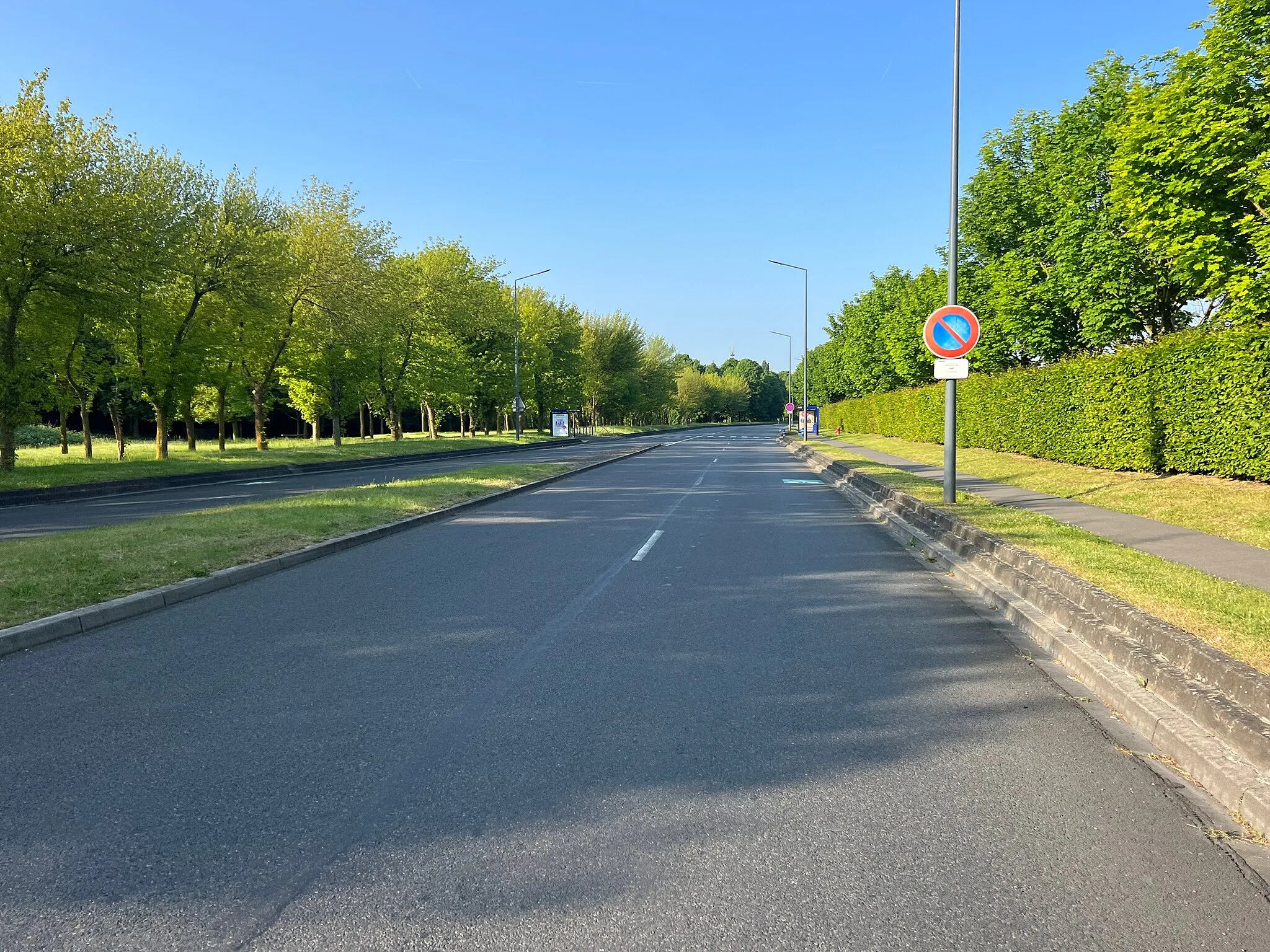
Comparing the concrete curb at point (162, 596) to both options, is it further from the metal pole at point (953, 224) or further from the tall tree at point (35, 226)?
the tall tree at point (35, 226)

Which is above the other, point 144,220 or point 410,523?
point 144,220

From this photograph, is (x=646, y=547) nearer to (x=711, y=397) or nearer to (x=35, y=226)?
(x=35, y=226)

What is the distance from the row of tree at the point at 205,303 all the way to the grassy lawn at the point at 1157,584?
893 inches

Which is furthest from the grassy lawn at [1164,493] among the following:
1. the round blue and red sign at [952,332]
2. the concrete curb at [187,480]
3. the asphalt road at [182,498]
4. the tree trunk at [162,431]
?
the tree trunk at [162,431]

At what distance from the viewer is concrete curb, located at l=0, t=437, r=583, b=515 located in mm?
18406

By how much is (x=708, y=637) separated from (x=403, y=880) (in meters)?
3.55

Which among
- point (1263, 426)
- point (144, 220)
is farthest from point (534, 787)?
point (144, 220)

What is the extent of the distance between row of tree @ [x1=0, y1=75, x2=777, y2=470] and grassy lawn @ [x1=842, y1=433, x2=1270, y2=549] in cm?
2387

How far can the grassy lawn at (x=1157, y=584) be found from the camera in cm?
539

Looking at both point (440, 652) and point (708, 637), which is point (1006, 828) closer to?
point (708, 637)

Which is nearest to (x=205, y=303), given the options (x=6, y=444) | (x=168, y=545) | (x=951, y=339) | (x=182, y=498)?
(x=6, y=444)

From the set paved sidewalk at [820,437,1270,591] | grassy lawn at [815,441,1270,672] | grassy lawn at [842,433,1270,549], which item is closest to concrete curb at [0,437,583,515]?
grassy lawn at [815,441,1270,672]

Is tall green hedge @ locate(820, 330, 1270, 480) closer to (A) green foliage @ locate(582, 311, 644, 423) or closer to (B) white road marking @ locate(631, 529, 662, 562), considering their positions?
(B) white road marking @ locate(631, 529, 662, 562)

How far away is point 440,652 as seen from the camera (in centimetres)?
580
